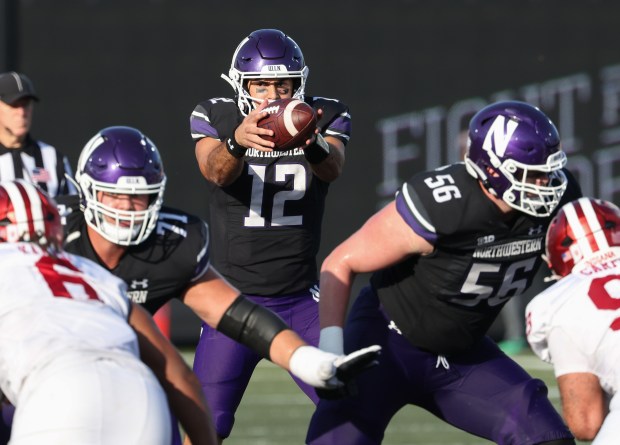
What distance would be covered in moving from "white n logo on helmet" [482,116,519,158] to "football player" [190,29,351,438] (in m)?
0.81

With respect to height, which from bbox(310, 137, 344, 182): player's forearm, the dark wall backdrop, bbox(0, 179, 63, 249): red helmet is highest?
bbox(0, 179, 63, 249): red helmet

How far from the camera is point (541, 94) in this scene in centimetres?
1082

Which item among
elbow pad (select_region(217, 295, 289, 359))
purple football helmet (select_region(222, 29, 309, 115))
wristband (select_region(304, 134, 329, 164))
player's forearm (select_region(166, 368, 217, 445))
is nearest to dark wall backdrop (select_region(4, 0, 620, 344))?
purple football helmet (select_region(222, 29, 309, 115))

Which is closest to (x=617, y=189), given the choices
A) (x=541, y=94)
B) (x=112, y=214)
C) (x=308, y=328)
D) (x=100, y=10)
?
(x=541, y=94)

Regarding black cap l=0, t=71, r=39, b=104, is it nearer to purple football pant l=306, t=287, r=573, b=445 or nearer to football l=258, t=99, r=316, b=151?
football l=258, t=99, r=316, b=151

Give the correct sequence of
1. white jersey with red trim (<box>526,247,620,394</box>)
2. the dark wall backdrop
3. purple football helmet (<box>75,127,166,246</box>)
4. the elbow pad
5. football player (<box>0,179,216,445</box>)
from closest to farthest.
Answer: football player (<box>0,179,216,445</box>) → white jersey with red trim (<box>526,247,620,394</box>) → the elbow pad → purple football helmet (<box>75,127,166,246</box>) → the dark wall backdrop

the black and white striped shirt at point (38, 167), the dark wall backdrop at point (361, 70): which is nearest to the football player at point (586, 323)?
the black and white striped shirt at point (38, 167)

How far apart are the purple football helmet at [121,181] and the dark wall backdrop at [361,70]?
6.02 m

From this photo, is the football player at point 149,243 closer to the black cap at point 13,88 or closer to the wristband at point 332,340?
the wristband at point 332,340

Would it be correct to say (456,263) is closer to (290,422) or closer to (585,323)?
(585,323)

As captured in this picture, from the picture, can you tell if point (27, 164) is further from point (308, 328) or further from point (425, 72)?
point (425, 72)

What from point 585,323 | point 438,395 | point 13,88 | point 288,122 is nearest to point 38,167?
point 13,88

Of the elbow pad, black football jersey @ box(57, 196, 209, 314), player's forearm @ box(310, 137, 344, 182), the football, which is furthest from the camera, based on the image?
player's forearm @ box(310, 137, 344, 182)

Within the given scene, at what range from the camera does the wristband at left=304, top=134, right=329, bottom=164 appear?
4836 mm
